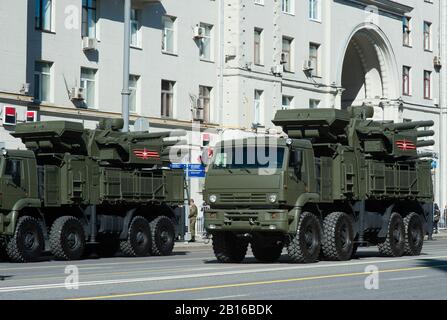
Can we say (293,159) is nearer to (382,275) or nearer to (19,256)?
(382,275)

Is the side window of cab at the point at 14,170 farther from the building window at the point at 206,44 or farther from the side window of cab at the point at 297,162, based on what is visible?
the building window at the point at 206,44

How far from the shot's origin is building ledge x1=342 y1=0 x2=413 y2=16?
58.6 m

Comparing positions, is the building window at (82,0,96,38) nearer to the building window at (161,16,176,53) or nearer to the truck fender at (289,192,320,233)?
the building window at (161,16,176,53)

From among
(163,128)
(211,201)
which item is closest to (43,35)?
(163,128)

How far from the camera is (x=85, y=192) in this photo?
28.8m

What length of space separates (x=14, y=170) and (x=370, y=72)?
122ft

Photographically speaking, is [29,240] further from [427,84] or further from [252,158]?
[427,84]

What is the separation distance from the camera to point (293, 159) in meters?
24.3

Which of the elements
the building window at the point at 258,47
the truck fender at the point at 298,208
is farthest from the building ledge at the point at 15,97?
the truck fender at the point at 298,208

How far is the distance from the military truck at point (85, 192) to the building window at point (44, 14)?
9667mm

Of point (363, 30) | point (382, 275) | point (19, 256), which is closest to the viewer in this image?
point (382, 275)

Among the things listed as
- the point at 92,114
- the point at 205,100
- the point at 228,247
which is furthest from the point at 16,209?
the point at 205,100

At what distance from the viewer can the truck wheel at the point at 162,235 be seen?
30.8m

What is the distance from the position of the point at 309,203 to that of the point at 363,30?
3563 cm
